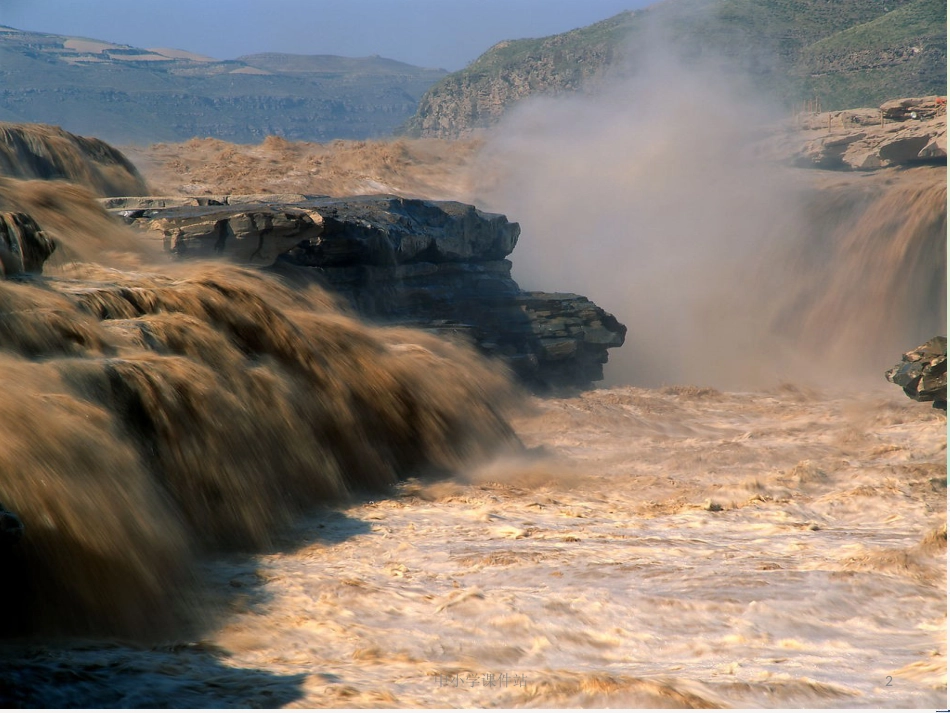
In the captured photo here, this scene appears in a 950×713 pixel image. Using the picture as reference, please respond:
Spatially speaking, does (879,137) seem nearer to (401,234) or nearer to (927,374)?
(927,374)

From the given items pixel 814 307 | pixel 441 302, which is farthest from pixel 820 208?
pixel 441 302

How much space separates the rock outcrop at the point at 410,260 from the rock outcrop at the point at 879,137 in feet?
31.5

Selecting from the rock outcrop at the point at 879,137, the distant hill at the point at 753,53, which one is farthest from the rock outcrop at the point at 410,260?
the distant hill at the point at 753,53

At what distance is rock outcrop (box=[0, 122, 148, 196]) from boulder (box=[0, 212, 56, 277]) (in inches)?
175

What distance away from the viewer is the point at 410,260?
11.9 meters

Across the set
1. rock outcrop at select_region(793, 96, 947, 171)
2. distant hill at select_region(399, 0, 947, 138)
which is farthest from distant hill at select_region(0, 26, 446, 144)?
rock outcrop at select_region(793, 96, 947, 171)

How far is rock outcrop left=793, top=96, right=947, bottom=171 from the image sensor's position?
1986cm

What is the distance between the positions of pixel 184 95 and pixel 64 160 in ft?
256

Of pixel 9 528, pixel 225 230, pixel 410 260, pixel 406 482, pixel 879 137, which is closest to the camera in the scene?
pixel 9 528

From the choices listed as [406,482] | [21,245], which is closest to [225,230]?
[21,245]

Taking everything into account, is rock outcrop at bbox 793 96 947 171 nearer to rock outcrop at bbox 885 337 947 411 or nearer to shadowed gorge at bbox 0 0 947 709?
shadowed gorge at bbox 0 0 947 709

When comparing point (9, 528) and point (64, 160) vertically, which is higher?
point (64, 160)

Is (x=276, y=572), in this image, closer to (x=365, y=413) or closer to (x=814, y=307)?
(x=365, y=413)

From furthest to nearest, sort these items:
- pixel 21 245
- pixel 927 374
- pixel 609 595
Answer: pixel 927 374
pixel 21 245
pixel 609 595
